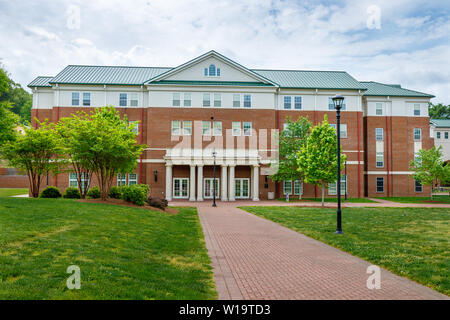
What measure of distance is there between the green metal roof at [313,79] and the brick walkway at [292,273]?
2750 cm

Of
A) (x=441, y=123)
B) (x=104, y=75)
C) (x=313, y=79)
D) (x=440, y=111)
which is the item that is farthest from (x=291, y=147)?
(x=440, y=111)

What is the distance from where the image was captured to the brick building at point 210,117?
32625 millimetres

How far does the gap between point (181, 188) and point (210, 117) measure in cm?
837

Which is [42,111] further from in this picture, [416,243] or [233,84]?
[416,243]

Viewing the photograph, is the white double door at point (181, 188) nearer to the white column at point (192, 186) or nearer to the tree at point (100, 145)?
the white column at point (192, 186)

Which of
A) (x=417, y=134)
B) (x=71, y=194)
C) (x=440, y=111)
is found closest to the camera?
(x=71, y=194)

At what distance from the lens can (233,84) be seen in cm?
3353

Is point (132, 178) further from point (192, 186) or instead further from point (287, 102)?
point (287, 102)

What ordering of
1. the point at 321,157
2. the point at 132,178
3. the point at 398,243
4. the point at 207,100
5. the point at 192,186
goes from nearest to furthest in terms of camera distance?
the point at 398,243 → the point at 321,157 → the point at 192,186 → the point at 132,178 → the point at 207,100

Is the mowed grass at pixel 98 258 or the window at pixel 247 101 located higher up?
the window at pixel 247 101

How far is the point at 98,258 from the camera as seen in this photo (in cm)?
718

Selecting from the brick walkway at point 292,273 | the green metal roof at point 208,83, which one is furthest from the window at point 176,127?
the brick walkway at point 292,273

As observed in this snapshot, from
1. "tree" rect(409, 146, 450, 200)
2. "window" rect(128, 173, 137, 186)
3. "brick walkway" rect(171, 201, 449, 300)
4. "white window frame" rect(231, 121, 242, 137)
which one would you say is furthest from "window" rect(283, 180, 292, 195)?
"brick walkway" rect(171, 201, 449, 300)
